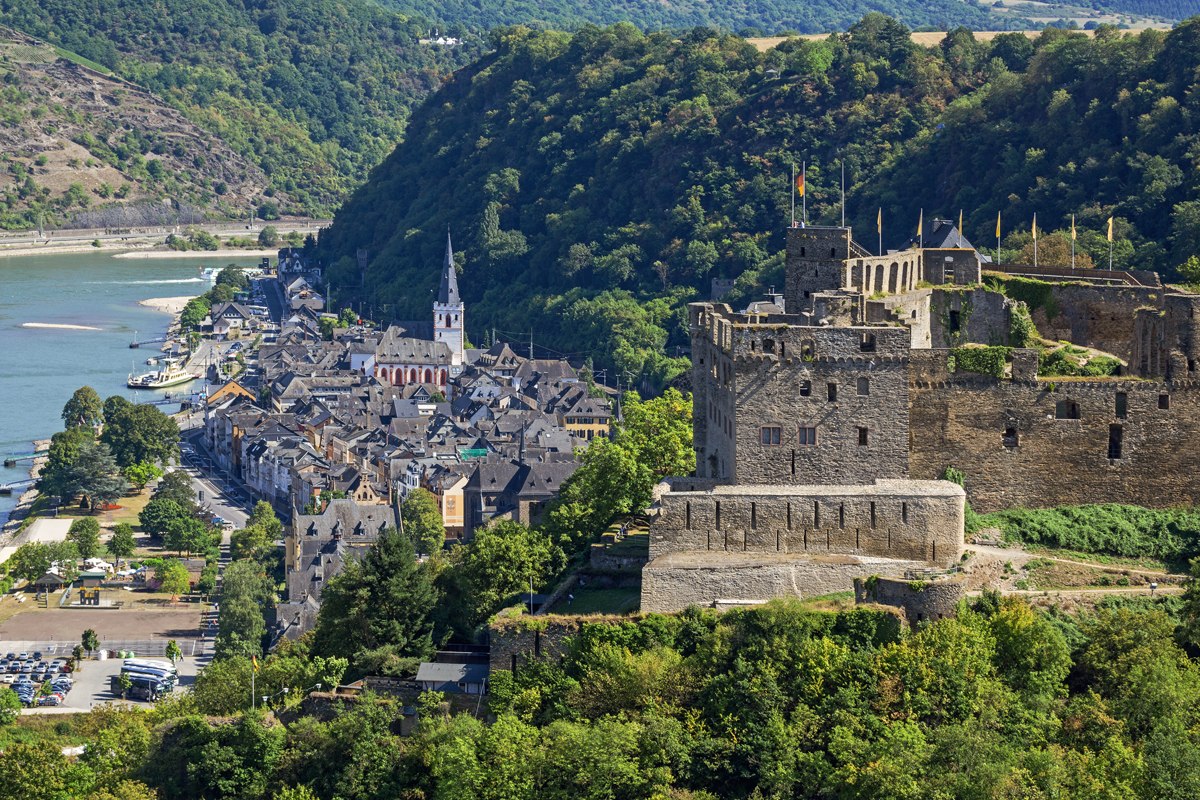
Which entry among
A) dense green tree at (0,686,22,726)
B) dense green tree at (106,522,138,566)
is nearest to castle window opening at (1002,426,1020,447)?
dense green tree at (0,686,22,726)

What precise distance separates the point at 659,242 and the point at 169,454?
5668 centimetres

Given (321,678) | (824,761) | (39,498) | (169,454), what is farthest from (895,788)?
(169,454)

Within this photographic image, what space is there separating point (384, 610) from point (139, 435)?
8571cm

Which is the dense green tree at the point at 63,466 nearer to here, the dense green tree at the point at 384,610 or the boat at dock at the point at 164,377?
the boat at dock at the point at 164,377

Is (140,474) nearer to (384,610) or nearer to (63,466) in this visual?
(63,466)

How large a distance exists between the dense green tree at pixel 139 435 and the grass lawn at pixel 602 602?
88325 mm

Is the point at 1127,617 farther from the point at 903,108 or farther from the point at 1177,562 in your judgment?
the point at 903,108

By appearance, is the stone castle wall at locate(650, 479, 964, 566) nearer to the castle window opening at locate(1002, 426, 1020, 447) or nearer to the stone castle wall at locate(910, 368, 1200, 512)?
the stone castle wall at locate(910, 368, 1200, 512)

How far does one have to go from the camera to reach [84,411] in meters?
160

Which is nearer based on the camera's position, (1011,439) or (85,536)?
(1011,439)

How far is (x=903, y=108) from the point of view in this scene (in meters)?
184

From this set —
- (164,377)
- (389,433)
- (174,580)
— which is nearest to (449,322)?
(164,377)

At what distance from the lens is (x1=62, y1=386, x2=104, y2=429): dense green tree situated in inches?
6280

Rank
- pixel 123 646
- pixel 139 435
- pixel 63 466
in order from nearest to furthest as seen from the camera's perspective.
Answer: pixel 123 646, pixel 63 466, pixel 139 435
